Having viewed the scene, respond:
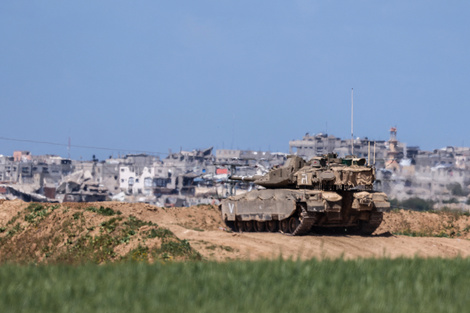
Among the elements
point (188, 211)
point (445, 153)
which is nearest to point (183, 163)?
point (445, 153)

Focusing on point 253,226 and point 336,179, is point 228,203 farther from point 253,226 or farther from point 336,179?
point 336,179

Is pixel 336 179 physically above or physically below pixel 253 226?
above

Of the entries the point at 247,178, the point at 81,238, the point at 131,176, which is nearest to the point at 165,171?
the point at 131,176

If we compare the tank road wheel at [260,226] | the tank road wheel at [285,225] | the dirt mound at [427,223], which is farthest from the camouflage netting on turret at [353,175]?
the dirt mound at [427,223]

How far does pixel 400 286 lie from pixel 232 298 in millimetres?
3035

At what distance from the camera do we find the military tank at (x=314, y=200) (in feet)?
99.7

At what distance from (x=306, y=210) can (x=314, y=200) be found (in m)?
0.59

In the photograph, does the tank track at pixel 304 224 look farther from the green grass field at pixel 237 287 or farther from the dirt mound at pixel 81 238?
the green grass field at pixel 237 287

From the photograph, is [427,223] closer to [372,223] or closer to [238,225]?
[372,223]

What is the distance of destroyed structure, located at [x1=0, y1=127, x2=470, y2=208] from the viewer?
112 m

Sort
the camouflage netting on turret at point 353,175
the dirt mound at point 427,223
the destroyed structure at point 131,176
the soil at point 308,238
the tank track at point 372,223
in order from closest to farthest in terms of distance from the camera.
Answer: the soil at point 308,238
the camouflage netting on turret at point 353,175
the tank track at point 372,223
the dirt mound at point 427,223
the destroyed structure at point 131,176

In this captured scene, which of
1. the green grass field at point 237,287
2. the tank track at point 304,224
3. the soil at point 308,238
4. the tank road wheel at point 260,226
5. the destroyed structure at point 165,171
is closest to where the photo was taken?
the green grass field at point 237,287

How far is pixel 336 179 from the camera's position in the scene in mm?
30891

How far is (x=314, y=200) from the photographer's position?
29844 mm
